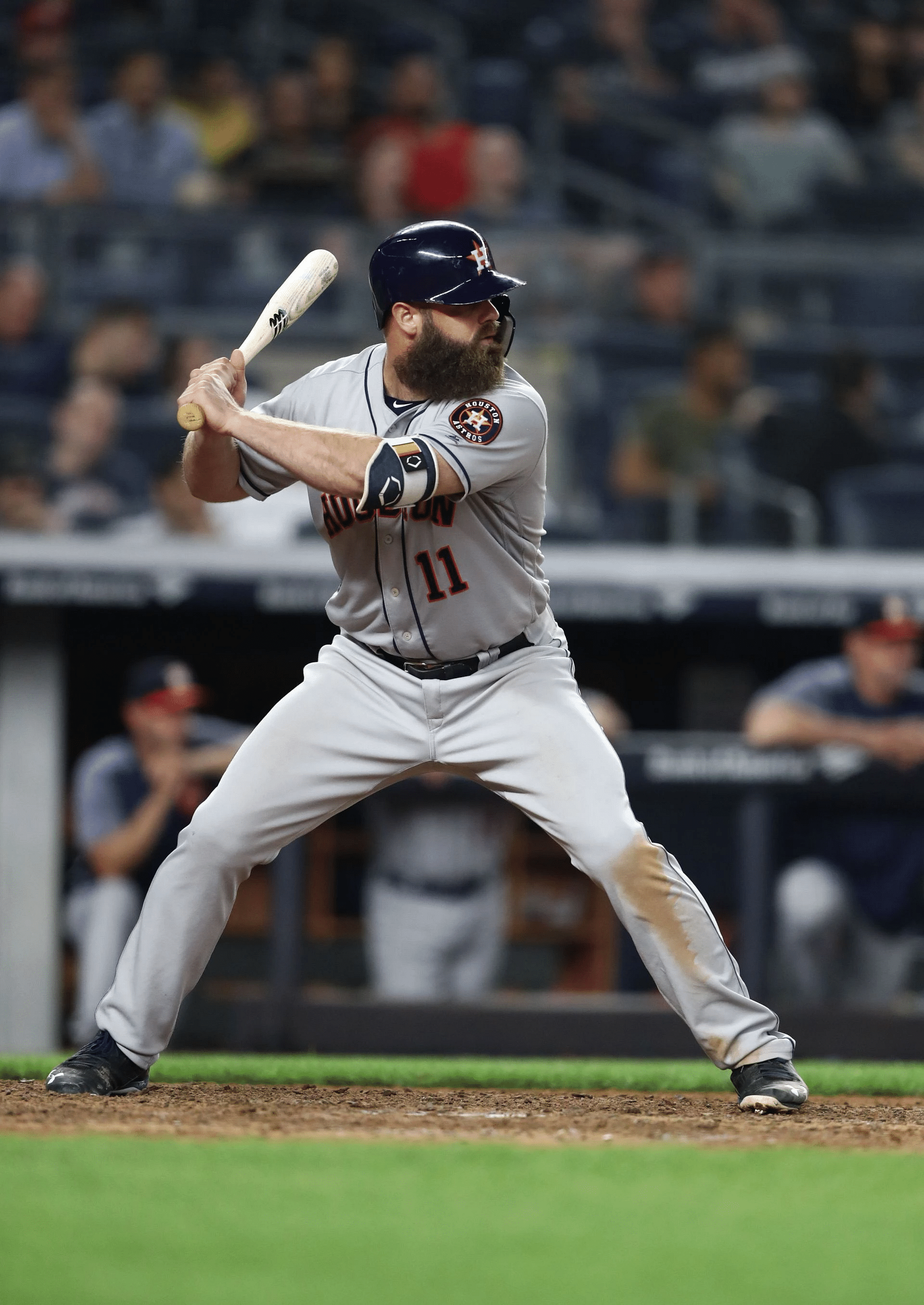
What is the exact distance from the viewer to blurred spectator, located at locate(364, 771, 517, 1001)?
20.2ft

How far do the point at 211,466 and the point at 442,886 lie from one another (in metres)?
2.98

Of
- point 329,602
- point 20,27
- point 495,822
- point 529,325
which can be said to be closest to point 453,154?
point 529,325

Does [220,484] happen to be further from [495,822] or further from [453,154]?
[453,154]

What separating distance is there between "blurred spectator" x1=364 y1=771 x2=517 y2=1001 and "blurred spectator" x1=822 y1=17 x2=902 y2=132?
5336 millimetres

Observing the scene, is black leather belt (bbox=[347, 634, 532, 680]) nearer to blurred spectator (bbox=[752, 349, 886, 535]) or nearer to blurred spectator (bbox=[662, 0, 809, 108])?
blurred spectator (bbox=[752, 349, 886, 535])

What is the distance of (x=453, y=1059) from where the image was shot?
5.64 metres

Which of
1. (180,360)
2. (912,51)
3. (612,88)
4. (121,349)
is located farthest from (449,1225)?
(912,51)

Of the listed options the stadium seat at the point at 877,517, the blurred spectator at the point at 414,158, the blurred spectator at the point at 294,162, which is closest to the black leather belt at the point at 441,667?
the stadium seat at the point at 877,517

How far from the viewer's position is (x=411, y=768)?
11.6ft

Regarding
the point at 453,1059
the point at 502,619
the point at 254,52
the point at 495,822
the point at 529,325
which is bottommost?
the point at 453,1059

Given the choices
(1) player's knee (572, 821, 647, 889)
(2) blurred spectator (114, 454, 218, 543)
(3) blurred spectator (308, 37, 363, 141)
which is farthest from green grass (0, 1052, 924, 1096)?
(3) blurred spectator (308, 37, 363, 141)

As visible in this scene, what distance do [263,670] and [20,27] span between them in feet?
12.7

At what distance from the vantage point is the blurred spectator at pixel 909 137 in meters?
9.39

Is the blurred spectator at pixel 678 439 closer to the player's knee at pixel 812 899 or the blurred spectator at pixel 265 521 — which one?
the blurred spectator at pixel 265 521
